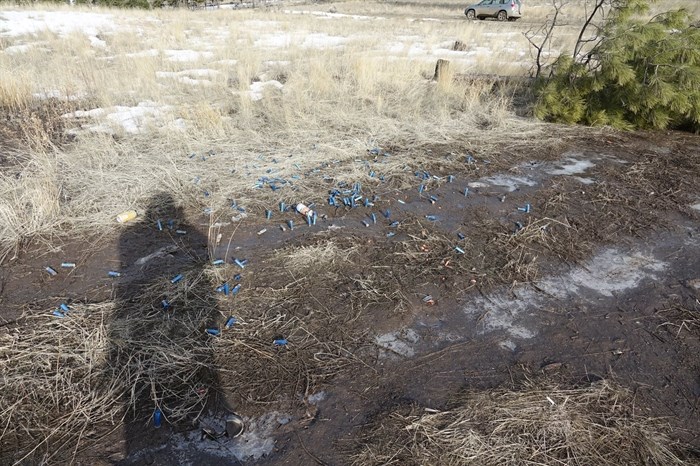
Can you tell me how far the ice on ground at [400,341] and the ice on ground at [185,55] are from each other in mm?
11030

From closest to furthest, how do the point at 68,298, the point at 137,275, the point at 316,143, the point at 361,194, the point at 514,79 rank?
1. the point at 68,298
2. the point at 137,275
3. the point at 361,194
4. the point at 316,143
5. the point at 514,79

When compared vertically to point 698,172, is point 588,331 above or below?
below

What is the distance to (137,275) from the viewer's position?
3.50 m

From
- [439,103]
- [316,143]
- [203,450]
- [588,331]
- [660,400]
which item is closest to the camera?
[203,450]

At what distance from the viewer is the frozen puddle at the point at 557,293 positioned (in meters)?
3.02

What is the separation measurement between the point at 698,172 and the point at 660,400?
13.9 ft

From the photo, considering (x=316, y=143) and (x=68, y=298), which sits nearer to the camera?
(x=68, y=298)

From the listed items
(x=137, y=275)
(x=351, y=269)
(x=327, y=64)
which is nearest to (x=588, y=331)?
(x=351, y=269)

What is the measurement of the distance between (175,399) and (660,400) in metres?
2.76

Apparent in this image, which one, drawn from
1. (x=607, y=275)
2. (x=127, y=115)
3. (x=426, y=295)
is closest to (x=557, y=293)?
(x=607, y=275)

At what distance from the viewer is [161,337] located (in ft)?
9.39

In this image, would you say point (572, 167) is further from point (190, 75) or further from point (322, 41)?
point (322, 41)

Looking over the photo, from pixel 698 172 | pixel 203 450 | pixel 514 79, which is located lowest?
pixel 203 450

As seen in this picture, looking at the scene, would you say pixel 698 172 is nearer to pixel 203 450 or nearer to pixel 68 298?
pixel 203 450
